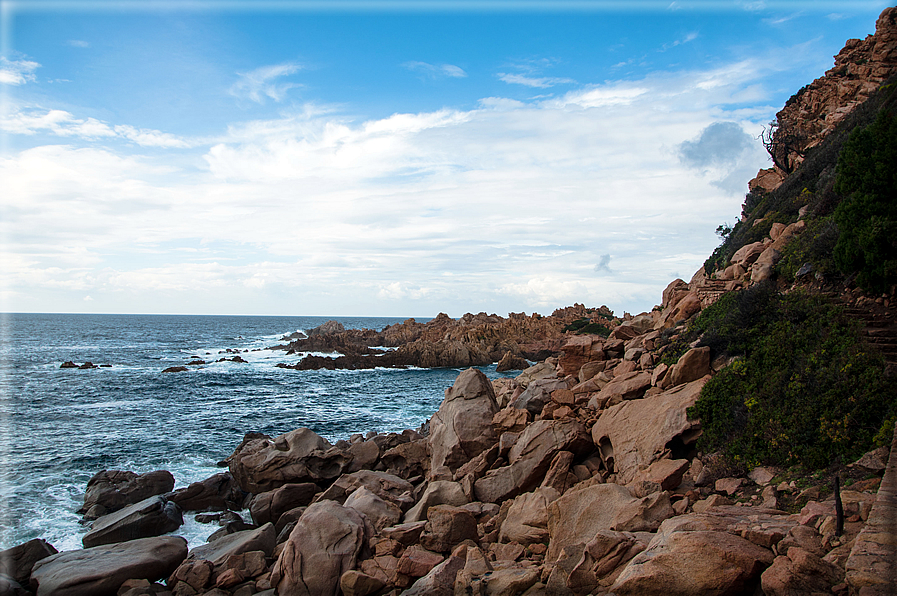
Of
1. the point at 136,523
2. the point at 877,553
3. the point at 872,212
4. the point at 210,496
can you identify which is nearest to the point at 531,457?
the point at 877,553

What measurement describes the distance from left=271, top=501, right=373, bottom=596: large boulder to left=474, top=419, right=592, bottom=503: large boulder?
320 centimetres

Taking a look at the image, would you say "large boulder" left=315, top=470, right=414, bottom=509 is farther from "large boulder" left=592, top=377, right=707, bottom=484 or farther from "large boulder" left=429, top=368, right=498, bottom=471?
"large boulder" left=592, top=377, right=707, bottom=484

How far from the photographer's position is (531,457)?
12.9 m

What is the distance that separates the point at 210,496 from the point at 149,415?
18.7 m

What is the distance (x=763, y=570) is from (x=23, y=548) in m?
16.4

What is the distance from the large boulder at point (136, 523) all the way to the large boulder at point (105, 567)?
2028mm

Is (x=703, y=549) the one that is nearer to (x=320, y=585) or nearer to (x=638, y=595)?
(x=638, y=595)

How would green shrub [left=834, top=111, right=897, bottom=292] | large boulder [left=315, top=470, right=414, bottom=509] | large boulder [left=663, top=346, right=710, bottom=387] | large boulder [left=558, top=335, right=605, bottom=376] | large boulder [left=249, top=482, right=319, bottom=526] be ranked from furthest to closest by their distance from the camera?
large boulder [left=558, top=335, right=605, bottom=376], large boulder [left=249, top=482, right=319, bottom=526], large boulder [left=315, top=470, right=414, bottom=509], large boulder [left=663, top=346, right=710, bottom=387], green shrub [left=834, top=111, right=897, bottom=292]

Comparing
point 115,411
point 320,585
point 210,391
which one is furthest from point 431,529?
point 210,391

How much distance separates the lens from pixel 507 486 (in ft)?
41.5

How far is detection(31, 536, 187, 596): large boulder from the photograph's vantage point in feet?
37.2

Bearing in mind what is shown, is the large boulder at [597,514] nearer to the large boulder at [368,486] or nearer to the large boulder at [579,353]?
the large boulder at [368,486]

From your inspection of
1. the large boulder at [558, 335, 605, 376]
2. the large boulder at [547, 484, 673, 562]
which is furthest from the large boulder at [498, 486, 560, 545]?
the large boulder at [558, 335, 605, 376]

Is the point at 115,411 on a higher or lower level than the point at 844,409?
lower
